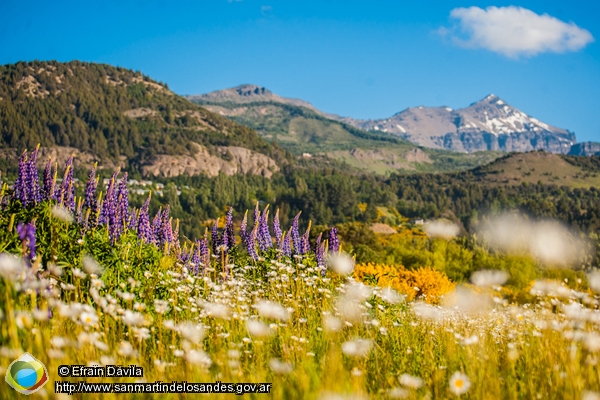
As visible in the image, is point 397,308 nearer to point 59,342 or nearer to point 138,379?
point 138,379

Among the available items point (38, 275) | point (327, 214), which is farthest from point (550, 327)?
point (327, 214)

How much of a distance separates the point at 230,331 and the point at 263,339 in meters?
0.47

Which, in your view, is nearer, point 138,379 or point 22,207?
point 138,379

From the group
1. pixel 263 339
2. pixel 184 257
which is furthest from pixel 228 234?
pixel 263 339

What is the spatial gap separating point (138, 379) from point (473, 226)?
206 meters

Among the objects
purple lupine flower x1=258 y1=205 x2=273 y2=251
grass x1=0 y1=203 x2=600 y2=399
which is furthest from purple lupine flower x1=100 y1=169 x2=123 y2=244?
purple lupine flower x1=258 y1=205 x2=273 y2=251

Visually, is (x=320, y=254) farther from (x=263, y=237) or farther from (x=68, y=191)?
(x=68, y=191)

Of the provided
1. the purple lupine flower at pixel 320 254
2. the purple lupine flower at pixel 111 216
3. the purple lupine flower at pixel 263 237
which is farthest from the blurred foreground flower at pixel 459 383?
the purple lupine flower at pixel 263 237

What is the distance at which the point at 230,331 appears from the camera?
5723mm

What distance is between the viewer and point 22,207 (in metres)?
7.50

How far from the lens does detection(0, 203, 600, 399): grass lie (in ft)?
13.3

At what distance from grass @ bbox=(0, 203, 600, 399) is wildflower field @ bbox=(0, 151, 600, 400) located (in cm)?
3

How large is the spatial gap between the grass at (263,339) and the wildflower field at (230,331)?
28 millimetres

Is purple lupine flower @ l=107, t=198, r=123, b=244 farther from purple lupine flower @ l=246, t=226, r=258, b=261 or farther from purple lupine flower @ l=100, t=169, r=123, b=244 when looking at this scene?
purple lupine flower @ l=246, t=226, r=258, b=261
